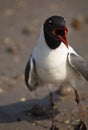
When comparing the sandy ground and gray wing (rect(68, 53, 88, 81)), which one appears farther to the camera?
the sandy ground

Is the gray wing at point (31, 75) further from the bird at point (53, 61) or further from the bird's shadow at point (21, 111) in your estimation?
the bird's shadow at point (21, 111)

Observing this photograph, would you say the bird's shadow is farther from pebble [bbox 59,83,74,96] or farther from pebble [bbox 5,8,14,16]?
pebble [bbox 5,8,14,16]

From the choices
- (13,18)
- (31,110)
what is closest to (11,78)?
(31,110)

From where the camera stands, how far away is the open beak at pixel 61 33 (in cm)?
534

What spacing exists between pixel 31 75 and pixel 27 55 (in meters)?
2.18

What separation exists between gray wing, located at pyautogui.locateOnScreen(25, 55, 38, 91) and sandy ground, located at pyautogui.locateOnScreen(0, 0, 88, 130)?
0.45 metres

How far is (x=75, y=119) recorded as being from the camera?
243 inches

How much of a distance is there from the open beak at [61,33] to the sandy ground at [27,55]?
1136 millimetres

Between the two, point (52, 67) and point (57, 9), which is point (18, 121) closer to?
point (52, 67)

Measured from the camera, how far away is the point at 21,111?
6488mm

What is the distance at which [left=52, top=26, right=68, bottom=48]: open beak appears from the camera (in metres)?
5.34

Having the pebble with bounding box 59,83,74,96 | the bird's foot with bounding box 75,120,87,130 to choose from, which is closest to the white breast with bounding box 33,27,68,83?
the bird's foot with bounding box 75,120,87,130

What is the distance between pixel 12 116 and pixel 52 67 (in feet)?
3.23

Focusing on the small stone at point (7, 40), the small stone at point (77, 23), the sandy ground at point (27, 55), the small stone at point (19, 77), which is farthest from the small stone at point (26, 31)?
the small stone at point (19, 77)
